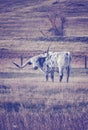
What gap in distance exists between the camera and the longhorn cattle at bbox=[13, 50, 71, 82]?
325 centimetres

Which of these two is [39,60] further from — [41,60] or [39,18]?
[39,18]

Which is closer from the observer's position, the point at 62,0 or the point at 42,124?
the point at 42,124

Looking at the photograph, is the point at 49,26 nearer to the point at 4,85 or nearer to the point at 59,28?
the point at 59,28

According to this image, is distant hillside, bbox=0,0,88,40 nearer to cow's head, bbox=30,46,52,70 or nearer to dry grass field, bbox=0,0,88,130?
dry grass field, bbox=0,0,88,130

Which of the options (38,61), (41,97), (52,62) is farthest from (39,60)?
(41,97)

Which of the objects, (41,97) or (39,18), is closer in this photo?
(41,97)

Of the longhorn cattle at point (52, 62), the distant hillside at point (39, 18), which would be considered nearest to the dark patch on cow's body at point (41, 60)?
the longhorn cattle at point (52, 62)

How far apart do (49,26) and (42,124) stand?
992 mm

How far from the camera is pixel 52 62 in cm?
329

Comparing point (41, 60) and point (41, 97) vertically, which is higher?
point (41, 60)

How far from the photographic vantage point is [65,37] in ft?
10.9

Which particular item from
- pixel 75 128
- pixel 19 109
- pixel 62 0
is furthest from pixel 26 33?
pixel 75 128

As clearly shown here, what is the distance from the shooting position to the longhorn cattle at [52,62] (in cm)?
325

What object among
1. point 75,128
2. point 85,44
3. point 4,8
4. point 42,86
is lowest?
point 75,128
